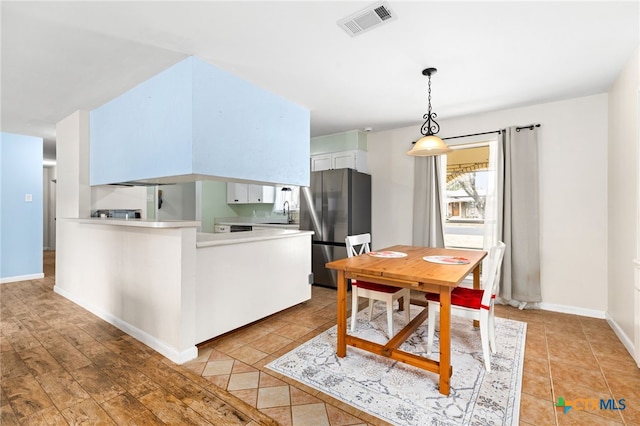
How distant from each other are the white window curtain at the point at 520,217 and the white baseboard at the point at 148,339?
3.56 metres

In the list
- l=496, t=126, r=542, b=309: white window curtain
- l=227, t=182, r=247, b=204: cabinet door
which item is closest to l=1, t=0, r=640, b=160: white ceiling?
l=496, t=126, r=542, b=309: white window curtain

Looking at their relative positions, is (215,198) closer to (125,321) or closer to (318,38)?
(125,321)

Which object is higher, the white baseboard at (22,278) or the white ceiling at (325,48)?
the white ceiling at (325,48)

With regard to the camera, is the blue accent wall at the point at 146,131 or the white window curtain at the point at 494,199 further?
the white window curtain at the point at 494,199

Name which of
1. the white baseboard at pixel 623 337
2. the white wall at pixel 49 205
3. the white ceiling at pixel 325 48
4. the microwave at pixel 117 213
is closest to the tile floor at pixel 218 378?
the white baseboard at pixel 623 337

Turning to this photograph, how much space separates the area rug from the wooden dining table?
124 millimetres

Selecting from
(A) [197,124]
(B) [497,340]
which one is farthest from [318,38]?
(B) [497,340]

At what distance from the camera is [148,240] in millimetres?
2584

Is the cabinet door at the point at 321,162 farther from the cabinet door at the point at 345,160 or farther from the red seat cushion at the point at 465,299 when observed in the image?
the red seat cushion at the point at 465,299

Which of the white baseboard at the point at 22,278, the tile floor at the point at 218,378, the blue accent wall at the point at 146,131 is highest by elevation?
the blue accent wall at the point at 146,131

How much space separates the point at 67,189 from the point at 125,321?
2.29 metres

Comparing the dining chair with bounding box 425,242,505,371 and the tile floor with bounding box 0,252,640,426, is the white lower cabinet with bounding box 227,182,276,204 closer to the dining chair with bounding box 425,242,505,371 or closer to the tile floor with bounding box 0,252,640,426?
the tile floor with bounding box 0,252,640,426

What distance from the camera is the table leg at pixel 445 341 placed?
6.23 feet

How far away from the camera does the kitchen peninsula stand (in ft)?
7.75
